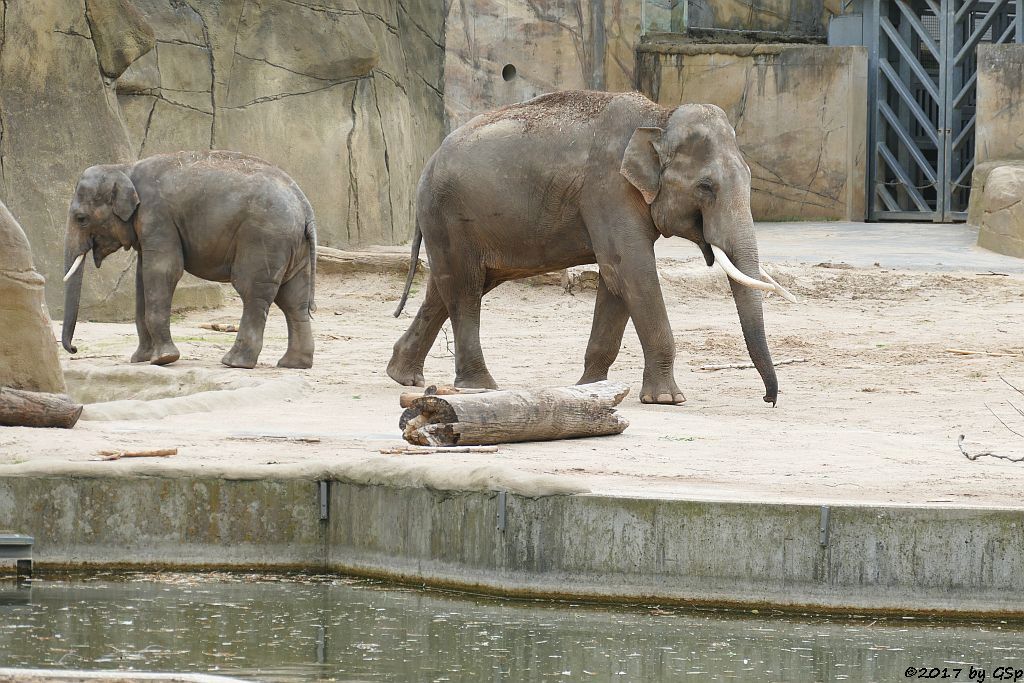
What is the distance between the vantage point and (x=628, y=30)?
72.4 ft

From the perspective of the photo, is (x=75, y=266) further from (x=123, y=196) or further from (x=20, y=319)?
(x=20, y=319)

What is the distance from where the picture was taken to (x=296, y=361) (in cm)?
1130

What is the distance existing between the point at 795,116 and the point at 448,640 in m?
17.0

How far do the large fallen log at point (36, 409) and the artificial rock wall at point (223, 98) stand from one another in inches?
227

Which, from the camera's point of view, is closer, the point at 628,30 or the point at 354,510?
the point at 354,510

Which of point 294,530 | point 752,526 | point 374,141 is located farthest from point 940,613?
point 374,141

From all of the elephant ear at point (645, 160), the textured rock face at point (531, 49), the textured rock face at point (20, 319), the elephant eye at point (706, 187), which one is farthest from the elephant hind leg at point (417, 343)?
the textured rock face at point (531, 49)

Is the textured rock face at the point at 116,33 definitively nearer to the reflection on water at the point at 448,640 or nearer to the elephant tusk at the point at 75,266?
the elephant tusk at the point at 75,266

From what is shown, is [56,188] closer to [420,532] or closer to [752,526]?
[420,532]

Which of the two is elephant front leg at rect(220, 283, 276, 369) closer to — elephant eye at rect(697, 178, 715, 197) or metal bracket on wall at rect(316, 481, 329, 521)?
elephant eye at rect(697, 178, 715, 197)

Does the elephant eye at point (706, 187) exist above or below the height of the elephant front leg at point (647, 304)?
above

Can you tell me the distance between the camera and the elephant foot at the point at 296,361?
37.1ft

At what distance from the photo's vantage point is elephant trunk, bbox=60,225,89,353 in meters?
11.1

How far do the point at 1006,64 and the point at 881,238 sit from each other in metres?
2.37
